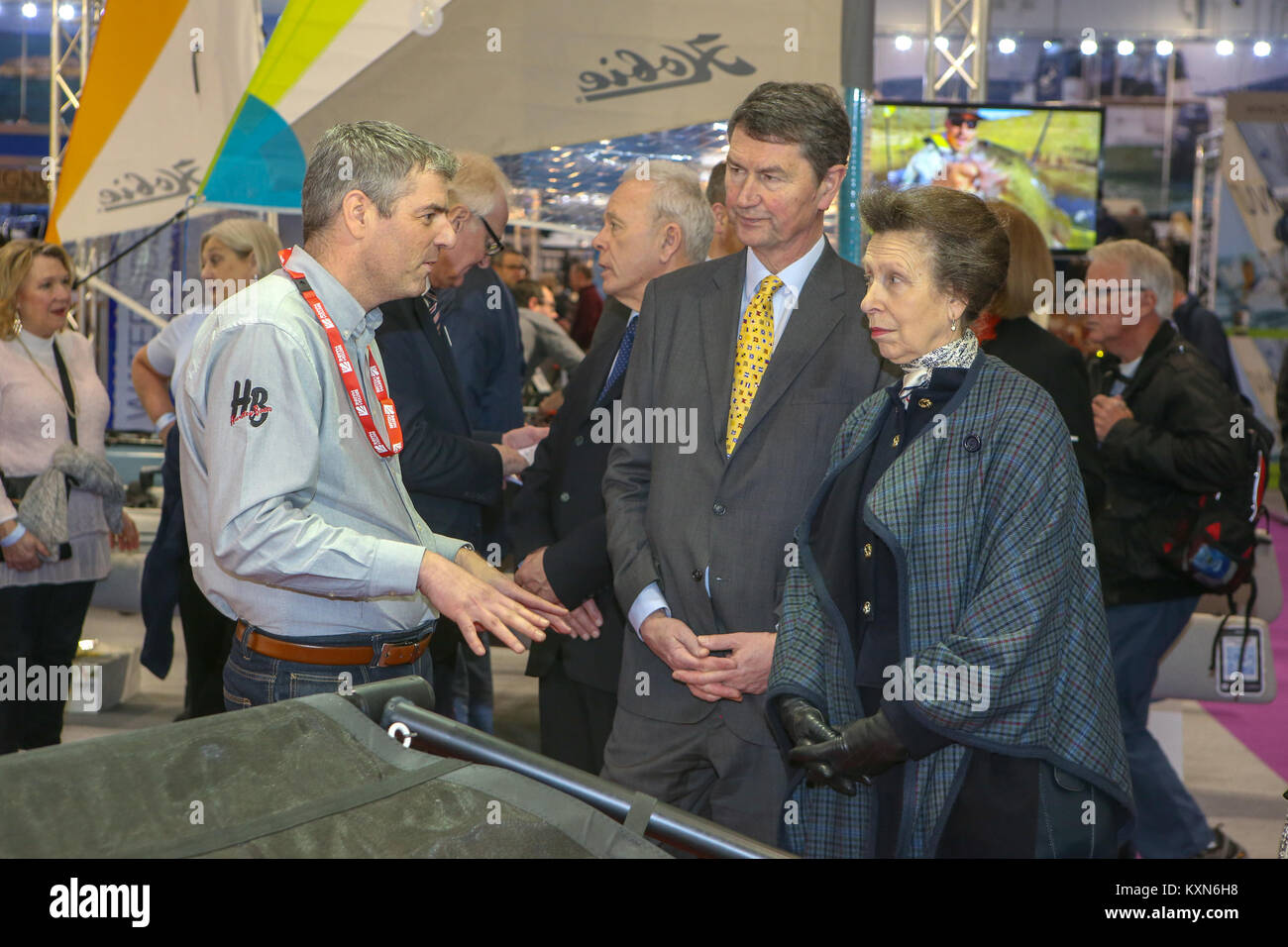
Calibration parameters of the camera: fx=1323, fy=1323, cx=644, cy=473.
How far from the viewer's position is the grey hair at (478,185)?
11.2ft

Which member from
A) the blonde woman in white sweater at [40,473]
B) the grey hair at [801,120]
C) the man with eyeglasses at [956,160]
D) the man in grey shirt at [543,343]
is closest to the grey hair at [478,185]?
the grey hair at [801,120]

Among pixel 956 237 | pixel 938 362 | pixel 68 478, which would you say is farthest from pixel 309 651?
pixel 68 478

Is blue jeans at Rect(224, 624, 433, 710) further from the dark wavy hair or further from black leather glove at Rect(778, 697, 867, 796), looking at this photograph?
the dark wavy hair

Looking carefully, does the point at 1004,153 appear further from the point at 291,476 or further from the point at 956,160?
the point at 291,476

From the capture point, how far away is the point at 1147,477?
151 inches

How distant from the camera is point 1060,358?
3.10m

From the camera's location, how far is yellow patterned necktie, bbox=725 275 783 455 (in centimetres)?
245

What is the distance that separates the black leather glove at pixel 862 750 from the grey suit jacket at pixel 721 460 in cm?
45

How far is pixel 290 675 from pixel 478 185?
5.66 ft

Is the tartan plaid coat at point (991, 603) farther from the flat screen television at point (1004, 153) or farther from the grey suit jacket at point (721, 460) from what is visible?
the flat screen television at point (1004, 153)

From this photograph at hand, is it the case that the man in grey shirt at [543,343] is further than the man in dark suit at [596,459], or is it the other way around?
the man in grey shirt at [543,343]

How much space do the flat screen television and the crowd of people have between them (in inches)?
223

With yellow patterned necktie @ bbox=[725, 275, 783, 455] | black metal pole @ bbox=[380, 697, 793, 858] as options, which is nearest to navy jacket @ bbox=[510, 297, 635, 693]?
yellow patterned necktie @ bbox=[725, 275, 783, 455]

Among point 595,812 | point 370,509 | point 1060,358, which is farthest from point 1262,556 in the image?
point 595,812
